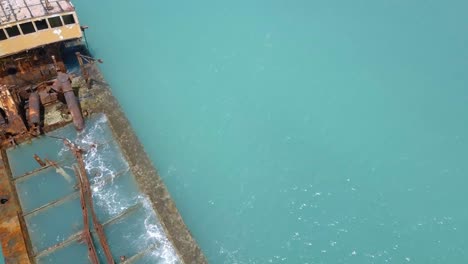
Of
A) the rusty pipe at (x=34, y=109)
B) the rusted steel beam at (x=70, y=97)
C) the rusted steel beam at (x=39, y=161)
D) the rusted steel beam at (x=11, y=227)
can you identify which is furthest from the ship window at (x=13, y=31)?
the rusted steel beam at (x=11, y=227)

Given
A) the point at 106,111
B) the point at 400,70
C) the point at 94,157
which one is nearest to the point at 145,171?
the point at 94,157

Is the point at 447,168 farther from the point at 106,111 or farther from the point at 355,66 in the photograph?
the point at 106,111

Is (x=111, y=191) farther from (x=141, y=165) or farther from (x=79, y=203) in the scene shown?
(x=141, y=165)

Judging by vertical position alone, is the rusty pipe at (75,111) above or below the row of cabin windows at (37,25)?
below

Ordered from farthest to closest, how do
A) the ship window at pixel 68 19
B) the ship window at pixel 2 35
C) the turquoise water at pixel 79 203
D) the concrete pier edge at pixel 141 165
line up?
1. the ship window at pixel 68 19
2. the ship window at pixel 2 35
3. the concrete pier edge at pixel 141 165
4. the turquoise water at pixel 79 203

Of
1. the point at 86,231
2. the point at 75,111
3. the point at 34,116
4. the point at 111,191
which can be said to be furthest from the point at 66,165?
the point at 86,231

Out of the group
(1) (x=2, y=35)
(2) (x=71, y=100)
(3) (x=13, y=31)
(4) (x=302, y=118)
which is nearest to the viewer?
(1) (x=2, y=35)

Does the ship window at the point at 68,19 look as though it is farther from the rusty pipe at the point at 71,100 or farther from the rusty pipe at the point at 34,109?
the rusty pipe at the point at 34,109
